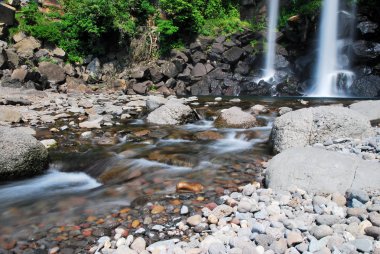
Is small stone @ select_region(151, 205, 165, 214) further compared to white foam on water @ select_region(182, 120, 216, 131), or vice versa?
white foam on water @ select_region(182, 120, 216, 131)

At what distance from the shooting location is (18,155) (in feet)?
17.1

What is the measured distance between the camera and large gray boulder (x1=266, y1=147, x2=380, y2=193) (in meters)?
3.94

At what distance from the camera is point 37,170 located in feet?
18.1

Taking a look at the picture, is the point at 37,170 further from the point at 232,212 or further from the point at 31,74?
the point at 31,74

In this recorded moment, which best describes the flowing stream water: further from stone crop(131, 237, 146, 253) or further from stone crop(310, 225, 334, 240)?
stone crop(310, 225, 334, 240)

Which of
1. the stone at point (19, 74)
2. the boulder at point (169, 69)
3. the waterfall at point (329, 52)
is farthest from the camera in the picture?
the waterfall at point (329, 52)

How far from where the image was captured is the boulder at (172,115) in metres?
9.46

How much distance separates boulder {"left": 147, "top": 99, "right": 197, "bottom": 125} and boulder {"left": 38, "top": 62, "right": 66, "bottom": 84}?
28.7 feet

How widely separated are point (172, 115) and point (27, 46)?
11827 millimetres

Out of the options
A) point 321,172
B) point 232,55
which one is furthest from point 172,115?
point 232,55

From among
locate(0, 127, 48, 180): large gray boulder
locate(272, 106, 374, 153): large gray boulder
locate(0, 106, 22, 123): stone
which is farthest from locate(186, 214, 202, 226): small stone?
locate(0, 106, 22, 123): stone

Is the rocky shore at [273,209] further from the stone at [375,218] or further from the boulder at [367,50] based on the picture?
the boulder at [367,50]

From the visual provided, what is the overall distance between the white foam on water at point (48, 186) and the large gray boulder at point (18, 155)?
169 millimetres

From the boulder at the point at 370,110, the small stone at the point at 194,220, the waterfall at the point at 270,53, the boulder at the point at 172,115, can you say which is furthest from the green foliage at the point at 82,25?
the small stone at the point at 194,220
